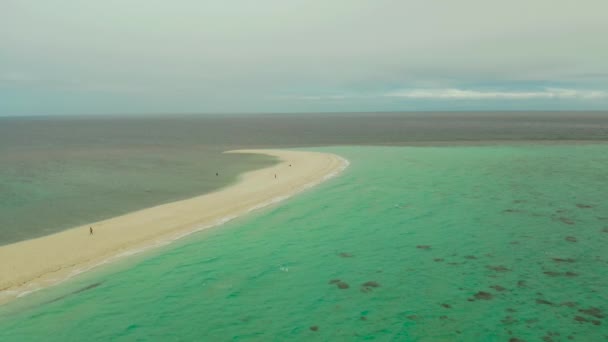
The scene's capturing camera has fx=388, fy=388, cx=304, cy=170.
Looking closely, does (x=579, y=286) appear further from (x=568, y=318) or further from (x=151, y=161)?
(x=151, y=161)

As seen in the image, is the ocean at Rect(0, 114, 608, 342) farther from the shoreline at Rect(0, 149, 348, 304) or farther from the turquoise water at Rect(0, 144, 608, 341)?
the shoreline at Rect(0, 149, 348, 304)

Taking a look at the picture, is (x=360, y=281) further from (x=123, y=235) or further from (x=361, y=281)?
(x=123, y=235)

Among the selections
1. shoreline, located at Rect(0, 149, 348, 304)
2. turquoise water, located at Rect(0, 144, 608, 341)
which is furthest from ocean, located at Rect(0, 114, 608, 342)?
shoreline, located at Rect(0, 149, 348, 304)

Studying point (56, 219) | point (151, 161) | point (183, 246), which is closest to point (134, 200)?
point (56, 219)

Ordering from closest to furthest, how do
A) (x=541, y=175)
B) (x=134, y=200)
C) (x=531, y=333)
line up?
(x=531, y=333) → (x=134, y=200) → (x=541, y=175)

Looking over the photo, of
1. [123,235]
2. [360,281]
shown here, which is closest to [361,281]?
[360,281]

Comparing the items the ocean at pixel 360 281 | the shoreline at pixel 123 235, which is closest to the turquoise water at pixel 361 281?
the ocean at pixel 360 281

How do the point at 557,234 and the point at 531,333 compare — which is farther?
the point at 557,234
